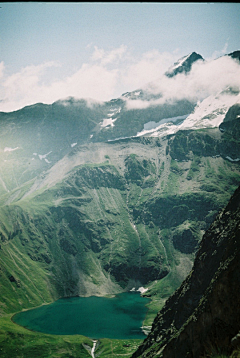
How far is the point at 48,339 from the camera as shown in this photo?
149625 millimetres

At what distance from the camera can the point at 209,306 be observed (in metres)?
37.0

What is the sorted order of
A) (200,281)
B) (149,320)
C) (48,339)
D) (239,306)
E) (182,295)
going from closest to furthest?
(239,306) → (200,281) → (182,295) → (48,339) → (149,320)

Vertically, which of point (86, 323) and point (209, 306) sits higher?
point (209, 306)

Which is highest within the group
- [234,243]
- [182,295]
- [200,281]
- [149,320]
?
[234,243]

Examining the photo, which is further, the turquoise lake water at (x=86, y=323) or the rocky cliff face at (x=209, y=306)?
the turquoise lake water at (x=86, y=323)

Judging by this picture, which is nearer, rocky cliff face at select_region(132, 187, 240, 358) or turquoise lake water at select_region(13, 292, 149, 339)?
rocky cliff face at select_region(132, 187, 240, 358)

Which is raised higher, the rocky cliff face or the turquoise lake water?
the rocky cliff face

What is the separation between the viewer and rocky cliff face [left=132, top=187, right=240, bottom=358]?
31.3m

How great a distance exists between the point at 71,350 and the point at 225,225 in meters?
112

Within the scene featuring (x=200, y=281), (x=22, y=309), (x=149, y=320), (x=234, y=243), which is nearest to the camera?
(x=234, y=243)

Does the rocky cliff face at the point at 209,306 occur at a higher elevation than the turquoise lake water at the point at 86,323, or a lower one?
higher

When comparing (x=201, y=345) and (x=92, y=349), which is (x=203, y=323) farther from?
(x=92, y=349)

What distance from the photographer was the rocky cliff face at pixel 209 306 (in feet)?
103

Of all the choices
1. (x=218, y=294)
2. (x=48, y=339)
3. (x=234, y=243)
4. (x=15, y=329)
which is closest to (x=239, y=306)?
(x=218, y=294)
